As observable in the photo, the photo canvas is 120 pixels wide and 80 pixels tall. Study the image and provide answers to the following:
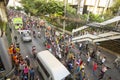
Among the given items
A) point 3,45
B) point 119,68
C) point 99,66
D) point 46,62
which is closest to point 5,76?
point 3,45

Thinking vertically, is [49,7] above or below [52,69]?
above

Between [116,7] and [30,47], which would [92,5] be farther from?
[30,47]

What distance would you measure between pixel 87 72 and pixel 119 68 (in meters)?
3.89

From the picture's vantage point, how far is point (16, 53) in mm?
18609

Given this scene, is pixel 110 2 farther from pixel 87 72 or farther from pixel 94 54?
pixel 87 72

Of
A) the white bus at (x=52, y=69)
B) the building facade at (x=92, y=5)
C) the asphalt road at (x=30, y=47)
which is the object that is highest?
the building facade at (x=92, y=5)

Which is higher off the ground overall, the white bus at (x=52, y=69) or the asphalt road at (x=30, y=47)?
the white bus at (x=52, y=69)

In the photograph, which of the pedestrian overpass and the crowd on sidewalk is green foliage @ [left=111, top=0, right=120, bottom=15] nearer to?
the pedestrian overpass

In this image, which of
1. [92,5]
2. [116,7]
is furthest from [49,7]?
[92,5]

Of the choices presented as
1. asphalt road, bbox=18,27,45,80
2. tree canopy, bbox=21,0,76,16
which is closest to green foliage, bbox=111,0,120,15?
tree canopy, bbox=21,0,76,16

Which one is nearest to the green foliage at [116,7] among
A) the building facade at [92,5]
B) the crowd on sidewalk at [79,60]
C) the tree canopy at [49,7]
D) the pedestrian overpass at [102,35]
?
the building facade at [92,5]

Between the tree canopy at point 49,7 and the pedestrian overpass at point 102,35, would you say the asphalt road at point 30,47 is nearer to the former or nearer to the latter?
→ the pedestrian overpass at point 102,35

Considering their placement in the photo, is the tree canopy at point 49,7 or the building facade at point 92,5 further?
the building facade at point 92,5

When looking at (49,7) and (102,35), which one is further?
(49,7)
